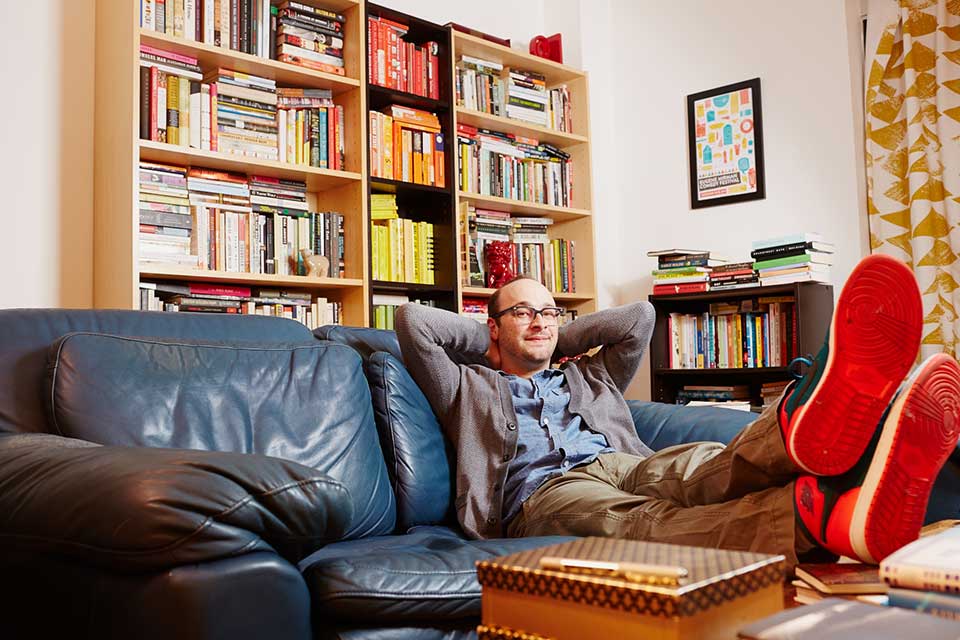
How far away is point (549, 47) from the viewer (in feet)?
14.9

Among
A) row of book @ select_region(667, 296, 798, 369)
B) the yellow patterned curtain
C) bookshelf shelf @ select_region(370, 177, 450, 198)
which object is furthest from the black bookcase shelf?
the yellow patterned curtain

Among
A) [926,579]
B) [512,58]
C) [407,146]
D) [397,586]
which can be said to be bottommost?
[397,586]

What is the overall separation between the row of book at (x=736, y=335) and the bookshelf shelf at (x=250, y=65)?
1777mm

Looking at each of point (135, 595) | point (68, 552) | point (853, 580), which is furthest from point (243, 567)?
point (853, 580)

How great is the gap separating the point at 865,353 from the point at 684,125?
3.31 m

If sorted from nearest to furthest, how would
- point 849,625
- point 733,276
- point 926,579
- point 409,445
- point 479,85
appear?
→ 1. point 849,625
2. point 926,579
3. point 409,445
4. point 733,276
5. point 479,85

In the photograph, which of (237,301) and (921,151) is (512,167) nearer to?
(237,301)

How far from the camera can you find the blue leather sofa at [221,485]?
1.08m

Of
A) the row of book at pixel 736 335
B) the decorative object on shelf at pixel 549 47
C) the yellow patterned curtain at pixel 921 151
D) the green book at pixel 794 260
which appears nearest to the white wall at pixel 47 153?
the decorative object on shelf at pixel 549 47

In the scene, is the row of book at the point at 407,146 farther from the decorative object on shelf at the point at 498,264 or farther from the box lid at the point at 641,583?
the box lid at the point at 641,583

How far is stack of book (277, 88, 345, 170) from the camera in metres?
3.36

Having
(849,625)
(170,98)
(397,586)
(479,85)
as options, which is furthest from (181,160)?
(849,625)

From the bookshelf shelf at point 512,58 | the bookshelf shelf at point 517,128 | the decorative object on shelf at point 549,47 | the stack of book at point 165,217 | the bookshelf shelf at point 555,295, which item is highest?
the decorative object on shelf at point 549,47

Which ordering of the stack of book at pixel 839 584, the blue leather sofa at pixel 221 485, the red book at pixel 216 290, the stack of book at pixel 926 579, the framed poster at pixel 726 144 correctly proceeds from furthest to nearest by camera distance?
the framed poster at pixel 726 144
the red book at pixel 216 290
the blue leather sofa at pixel 221 485
the stack of book at pixel 839 584
the stack of book at pixel 926 579
